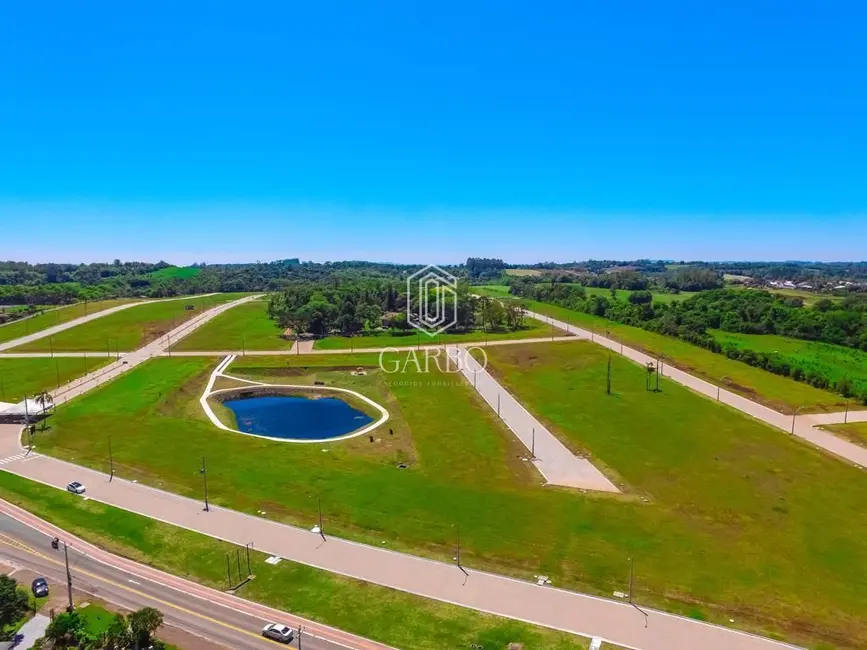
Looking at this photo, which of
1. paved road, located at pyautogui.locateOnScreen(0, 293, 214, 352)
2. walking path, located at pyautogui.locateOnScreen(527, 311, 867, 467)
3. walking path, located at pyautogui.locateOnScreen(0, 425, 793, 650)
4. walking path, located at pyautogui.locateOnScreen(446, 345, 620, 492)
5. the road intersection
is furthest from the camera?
paved road, located at pyautogui.locateOnScreen(0, 293, 214, 352)

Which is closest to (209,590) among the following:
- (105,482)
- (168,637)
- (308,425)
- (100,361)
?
(168,637)

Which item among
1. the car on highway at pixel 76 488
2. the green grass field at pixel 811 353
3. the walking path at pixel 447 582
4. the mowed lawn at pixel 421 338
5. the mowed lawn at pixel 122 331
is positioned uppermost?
the mowed lawn at pixel 122 331

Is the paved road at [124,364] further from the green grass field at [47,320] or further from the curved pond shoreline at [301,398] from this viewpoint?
the green grass field at [47,320]

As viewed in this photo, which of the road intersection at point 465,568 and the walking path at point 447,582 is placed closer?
the walking path at point 447,582

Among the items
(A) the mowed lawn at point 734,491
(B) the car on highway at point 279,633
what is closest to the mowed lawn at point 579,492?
(A) the mowed lawn at point 734,491

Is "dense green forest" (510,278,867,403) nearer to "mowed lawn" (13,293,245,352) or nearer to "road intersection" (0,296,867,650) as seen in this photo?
"road intersection" (0,296,867,650)

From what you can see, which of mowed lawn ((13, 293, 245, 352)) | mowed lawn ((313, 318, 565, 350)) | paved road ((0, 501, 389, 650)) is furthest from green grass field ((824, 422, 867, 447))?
mowed lawn ((13, 293, 245, 352))
